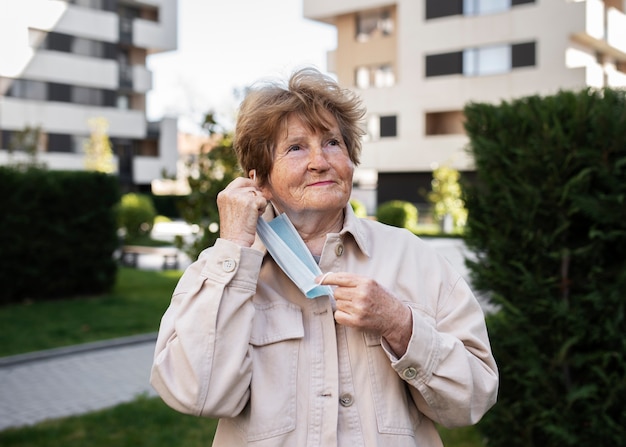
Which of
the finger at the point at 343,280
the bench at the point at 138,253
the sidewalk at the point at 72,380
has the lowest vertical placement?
the sidewalk at the point at 72,380

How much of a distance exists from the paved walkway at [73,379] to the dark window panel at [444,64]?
2941 cm

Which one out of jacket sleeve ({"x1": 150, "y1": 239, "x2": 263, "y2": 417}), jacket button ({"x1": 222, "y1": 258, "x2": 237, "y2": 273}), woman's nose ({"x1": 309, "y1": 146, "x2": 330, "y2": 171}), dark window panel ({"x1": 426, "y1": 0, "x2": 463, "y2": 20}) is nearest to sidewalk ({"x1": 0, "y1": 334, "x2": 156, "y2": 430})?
jacket sleeve ({"x1": 150, "y1": 239, "x2": 263, "y2": 417})

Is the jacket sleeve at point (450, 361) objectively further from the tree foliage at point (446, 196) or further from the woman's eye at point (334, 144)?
the tree foliage at point (446, 196)

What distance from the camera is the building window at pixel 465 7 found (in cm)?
3434

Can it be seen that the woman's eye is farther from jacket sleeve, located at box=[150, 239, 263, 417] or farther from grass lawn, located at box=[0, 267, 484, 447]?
grass lawn, located at box=[0, 267, 484, 447]

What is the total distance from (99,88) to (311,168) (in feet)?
151

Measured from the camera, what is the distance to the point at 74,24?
42125mm

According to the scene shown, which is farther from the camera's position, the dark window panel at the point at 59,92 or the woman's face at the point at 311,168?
the dark window panel at the point at 59,92

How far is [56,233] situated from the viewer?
1266 centimetres

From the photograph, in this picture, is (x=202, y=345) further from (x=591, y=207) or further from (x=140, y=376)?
(x=140, y=376)

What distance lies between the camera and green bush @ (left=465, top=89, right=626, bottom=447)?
14.0 feet

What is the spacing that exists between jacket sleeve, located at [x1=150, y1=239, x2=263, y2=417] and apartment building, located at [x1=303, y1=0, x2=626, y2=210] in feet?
96.8

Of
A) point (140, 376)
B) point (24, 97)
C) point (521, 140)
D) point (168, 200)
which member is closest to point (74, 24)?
point (24, 97)

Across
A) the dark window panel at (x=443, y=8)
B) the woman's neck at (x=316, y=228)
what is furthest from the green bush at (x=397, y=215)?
the woman's neck at (x=316, y=228)
